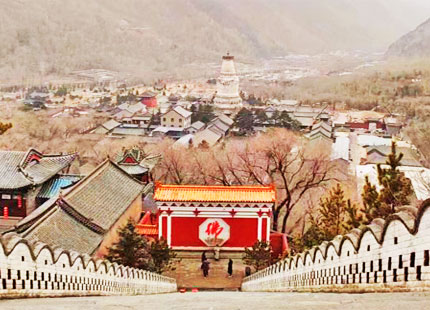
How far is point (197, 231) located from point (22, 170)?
5970 mm

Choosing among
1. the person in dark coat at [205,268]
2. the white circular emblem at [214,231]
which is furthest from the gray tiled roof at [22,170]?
the person in dark coat at [205,268]

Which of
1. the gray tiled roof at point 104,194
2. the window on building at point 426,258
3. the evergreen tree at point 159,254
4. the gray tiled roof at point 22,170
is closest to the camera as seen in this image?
the window on building at point 426,258

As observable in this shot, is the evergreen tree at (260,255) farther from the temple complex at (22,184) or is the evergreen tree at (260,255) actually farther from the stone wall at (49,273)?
the temple complex at (22,184)

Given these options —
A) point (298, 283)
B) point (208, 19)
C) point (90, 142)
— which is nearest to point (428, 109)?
point (90, 142)

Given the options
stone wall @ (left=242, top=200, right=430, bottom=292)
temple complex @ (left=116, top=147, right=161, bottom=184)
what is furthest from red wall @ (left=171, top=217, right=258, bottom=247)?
stone wall @ (left=242, top=200, right=430, bottom=292)

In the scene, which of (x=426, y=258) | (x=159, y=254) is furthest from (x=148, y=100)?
(x=426, y=258)

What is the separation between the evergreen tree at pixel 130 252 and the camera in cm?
1047

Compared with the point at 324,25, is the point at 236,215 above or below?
below

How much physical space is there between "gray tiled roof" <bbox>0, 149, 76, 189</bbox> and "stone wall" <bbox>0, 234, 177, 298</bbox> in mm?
10158

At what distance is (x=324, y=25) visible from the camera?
10162 cm

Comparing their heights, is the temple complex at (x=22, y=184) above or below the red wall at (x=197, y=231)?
above

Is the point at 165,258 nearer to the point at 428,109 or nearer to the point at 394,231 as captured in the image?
the point at 394,231

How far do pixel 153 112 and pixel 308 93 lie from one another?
18.2 metres

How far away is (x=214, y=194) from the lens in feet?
45.9
